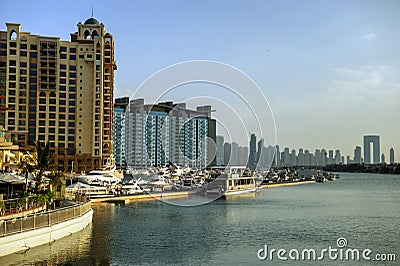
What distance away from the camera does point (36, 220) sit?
24.8 metres

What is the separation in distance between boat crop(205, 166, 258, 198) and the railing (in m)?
38.6

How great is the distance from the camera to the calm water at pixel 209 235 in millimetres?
24406

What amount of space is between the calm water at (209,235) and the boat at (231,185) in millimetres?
16535

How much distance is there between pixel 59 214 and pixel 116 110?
115577 millimetres

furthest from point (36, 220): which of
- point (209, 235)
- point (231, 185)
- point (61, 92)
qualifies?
point (61, 92)

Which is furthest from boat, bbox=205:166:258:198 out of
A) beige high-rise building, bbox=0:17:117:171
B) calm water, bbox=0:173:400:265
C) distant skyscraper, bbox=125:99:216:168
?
distant skyscraper, bbox=125:99:216:168

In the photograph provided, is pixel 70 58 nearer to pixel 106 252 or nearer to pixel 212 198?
pixel 212 198

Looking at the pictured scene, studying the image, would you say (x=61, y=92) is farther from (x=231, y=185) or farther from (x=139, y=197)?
(x=139, y=197)

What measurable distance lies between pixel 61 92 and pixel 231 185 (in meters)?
38.6

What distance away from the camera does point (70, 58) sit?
9219cm

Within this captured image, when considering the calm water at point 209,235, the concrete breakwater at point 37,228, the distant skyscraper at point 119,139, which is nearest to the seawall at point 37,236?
the concrete breakwater at point 37,228

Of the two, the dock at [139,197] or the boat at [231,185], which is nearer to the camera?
the dock at [139,197]

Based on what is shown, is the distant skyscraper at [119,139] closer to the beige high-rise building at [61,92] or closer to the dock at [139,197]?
the beige high-rise building at [61,92]

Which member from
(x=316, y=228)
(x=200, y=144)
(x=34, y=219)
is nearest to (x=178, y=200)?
(x=316, y=228)
